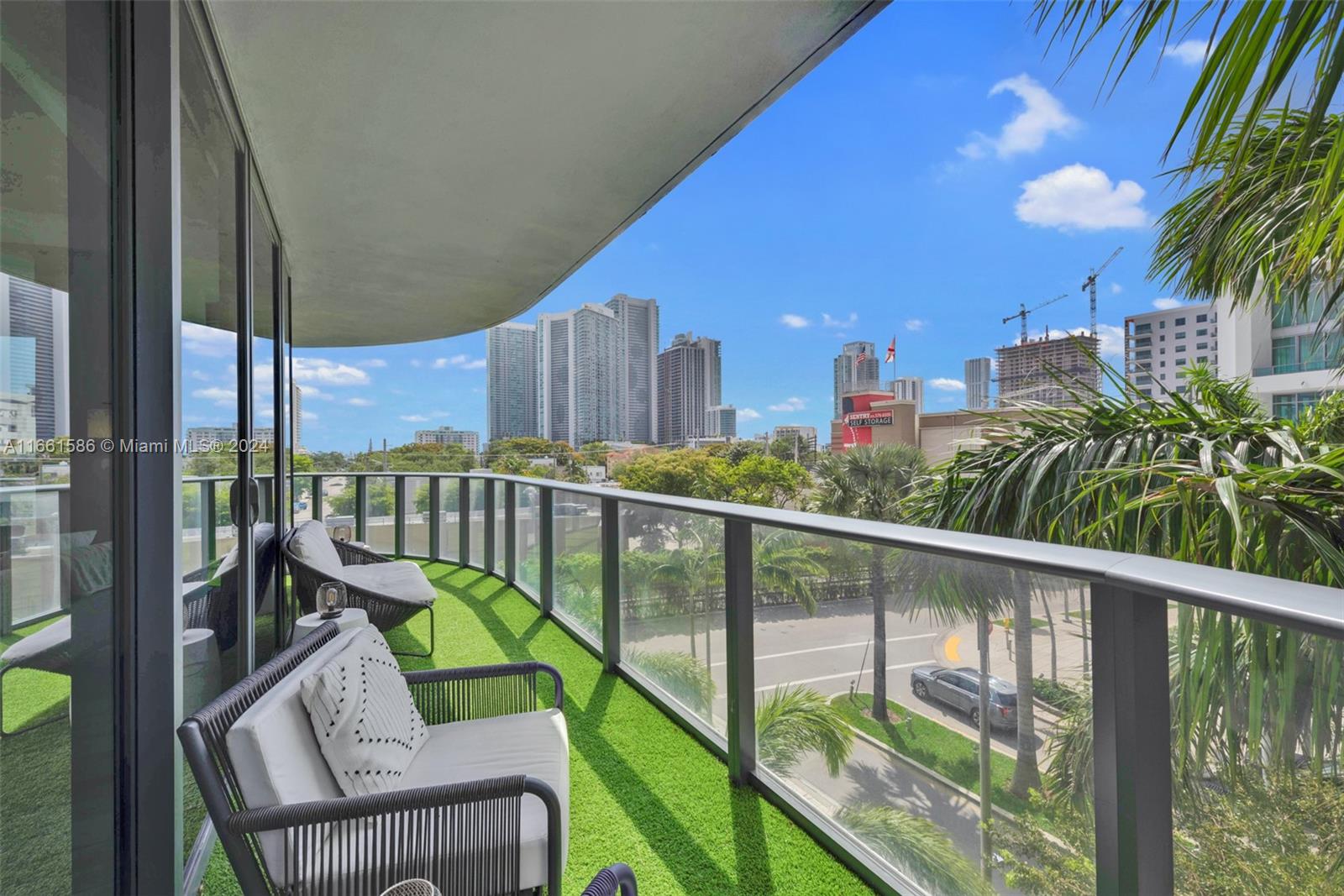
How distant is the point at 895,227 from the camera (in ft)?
214

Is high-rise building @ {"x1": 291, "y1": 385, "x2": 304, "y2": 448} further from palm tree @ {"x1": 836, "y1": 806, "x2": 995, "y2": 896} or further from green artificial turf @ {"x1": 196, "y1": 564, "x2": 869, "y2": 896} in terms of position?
palm tree @ {"x1": 836, "y1": 806, "x2": 995, "y2": 896}

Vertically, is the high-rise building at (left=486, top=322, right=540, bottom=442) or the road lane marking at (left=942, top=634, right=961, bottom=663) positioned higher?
the high-rise building at (left=486, top=322, right=540, bottom=442)

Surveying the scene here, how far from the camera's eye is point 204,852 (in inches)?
74.9

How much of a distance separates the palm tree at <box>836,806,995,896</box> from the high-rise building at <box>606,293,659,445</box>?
36.7 meters

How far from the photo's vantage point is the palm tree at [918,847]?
1704mm

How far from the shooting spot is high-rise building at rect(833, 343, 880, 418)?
51944 millimetres

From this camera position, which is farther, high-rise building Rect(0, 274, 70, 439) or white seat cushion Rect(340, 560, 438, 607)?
white seat cushion Rect(340, 560, 438, 607)

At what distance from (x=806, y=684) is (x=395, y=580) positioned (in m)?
3.01

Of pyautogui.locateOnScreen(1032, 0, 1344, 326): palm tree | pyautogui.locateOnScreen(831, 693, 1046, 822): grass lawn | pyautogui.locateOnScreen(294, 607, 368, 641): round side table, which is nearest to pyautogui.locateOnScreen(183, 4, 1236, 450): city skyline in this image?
pyautogui.locateOnScreen(294, 607, 368, 641): round side table

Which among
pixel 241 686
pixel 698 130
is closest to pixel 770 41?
pixel 698 130

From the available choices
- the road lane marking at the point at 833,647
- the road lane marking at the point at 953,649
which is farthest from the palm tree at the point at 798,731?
the road lane marking at the point at 953,649

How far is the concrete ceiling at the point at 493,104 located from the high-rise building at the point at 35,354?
1447mm

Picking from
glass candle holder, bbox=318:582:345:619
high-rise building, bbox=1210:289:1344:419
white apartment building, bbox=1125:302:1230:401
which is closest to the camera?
glass candle holder, bbox=318:582:345:619

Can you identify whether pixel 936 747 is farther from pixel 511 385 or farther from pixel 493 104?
pixel 511 385
